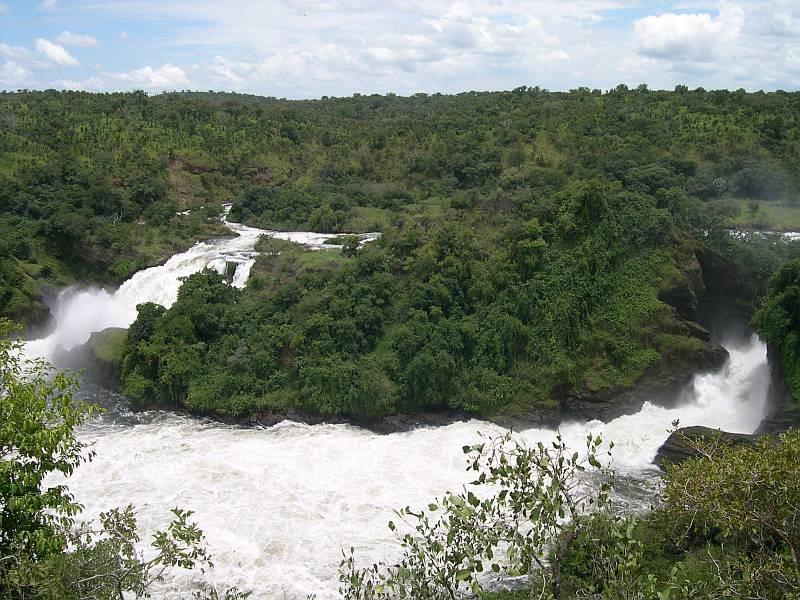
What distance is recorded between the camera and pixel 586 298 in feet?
79.4

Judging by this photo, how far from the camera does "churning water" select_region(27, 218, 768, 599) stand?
15.7 meters

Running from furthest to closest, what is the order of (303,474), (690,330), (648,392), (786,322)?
1. (690,330)
2. (648,392)
3. (786,322)
4. (303,474)

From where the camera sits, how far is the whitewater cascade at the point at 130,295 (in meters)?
28.8

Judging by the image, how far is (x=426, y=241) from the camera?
26938 millimetres

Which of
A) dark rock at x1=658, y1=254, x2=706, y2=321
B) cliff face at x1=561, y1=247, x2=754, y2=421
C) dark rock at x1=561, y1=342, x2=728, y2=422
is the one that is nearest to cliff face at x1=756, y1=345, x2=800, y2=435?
dark rock at x1=561, y1=342, x2=728, y2=422

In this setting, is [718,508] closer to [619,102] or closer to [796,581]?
[796,581]

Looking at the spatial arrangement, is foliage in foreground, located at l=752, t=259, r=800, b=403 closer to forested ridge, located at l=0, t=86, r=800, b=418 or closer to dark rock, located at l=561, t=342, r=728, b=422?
dark rock, located at l=561, t=342, r=728, b=422

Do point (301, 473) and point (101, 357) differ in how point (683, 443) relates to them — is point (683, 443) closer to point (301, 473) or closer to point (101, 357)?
point (301, 473)

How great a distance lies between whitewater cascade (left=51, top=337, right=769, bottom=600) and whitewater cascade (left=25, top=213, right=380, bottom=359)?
7275 millimetres

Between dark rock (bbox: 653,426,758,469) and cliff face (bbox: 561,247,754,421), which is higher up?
cliff face (bbox: 561,247,754,421)

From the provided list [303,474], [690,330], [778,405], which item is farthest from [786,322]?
[303,474]

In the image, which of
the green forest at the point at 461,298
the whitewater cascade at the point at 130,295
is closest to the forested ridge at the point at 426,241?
A: the green forest at the point at 461,298

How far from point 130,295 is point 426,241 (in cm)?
1312

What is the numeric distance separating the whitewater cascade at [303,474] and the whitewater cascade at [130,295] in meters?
7.27
